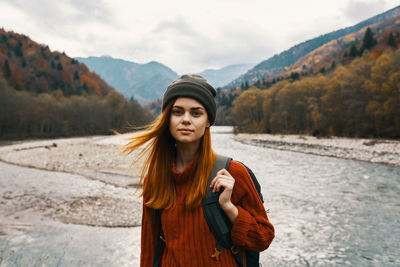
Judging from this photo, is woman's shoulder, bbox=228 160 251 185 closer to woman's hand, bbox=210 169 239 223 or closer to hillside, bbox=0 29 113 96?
woman's hand, bbox=210 169 239 223

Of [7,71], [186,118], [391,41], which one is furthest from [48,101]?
[391,41]

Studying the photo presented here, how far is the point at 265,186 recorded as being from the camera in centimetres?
1213

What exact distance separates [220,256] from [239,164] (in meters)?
0.52

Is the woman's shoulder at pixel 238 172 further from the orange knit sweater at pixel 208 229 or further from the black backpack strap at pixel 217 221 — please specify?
the black backpack strap at pixel 217 221

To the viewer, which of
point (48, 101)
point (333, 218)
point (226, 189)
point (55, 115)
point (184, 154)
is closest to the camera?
point (226, 189)

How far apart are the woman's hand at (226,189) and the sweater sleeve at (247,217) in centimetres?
5

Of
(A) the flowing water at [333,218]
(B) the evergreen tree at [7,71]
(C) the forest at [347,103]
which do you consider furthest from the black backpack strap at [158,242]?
(B) the evergreen tree at [7,71]

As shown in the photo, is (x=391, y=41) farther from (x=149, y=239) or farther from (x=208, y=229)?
(x=149, y=239)

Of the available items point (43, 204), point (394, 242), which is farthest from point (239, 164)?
point (43, 204)

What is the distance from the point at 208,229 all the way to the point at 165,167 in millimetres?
474

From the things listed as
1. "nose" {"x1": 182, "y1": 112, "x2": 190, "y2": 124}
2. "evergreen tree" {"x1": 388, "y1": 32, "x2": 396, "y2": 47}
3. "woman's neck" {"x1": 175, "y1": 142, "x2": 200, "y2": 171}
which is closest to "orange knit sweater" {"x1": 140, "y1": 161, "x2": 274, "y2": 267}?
"woman's neck" {"x1": 175, "y1": 142, "x2": 200, "y2": 171}

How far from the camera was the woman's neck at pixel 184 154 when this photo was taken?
1.49 metres

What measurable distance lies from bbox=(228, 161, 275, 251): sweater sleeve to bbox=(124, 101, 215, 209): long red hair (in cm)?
17

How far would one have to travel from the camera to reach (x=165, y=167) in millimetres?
1549
